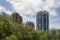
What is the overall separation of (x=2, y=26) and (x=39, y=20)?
12160cm

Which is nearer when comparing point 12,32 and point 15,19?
point 12,32

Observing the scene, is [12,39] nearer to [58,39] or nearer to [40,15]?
[58,39]

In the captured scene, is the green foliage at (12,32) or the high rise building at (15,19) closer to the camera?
the green foliage at (12,32)

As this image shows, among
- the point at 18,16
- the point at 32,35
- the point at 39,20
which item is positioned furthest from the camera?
the point at 39,20

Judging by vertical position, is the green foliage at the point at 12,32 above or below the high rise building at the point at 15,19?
below

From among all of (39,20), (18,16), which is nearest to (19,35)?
(18,16)

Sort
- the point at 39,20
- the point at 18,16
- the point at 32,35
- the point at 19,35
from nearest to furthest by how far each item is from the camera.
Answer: the point at 19,35
the point at 32,35
the point at 18,16
the point at 39,20

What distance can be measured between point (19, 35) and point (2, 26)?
905 cm

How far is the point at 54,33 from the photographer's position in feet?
159

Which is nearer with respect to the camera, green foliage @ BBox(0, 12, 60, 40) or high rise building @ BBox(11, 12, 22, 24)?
green foliage @ BBox(0, 12, 60, 40)

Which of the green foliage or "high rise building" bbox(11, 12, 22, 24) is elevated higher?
"high rise building" bbox(11, 12, 22, 24)

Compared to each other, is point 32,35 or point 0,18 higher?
point 0,18

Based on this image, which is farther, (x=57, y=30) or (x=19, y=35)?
(x=19, y=35)

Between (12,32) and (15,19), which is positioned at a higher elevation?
(15,19)
